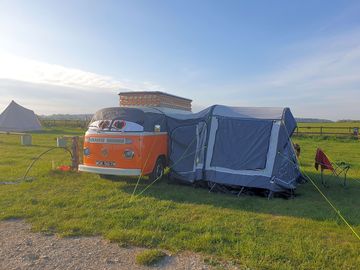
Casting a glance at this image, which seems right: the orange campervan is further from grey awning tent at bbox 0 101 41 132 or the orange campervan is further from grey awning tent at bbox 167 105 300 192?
grey awning tent at bbox 0 101 41 132

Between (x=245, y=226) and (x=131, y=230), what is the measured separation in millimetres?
1821

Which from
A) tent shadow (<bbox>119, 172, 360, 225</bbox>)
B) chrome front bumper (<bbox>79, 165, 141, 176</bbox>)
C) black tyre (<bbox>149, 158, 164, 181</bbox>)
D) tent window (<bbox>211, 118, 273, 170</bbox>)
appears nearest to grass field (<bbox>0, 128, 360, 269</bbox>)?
tent shadow (<bbox>119, 172, 360, 225</bbox>)

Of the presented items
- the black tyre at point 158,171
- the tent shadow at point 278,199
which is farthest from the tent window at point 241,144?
the black tyre at point 158,171

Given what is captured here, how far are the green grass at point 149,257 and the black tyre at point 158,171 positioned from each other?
173 inches

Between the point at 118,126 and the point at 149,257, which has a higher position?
the point at 118,126

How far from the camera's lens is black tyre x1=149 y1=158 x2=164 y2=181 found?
8742mm

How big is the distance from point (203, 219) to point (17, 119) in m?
35.0

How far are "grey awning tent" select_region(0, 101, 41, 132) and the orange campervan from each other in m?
30.4

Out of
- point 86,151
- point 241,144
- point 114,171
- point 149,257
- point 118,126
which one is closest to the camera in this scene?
point 149,257

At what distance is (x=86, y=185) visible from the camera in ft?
27.3

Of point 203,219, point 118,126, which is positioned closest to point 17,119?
point 118,126

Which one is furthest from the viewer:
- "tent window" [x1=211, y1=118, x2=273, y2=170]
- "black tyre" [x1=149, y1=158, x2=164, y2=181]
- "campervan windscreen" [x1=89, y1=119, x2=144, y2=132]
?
"black tyre" [x1=149, y1=158, x2=164, y2=181]

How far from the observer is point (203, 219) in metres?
5.75

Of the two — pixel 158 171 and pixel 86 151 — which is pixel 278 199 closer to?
pixel 158 171
